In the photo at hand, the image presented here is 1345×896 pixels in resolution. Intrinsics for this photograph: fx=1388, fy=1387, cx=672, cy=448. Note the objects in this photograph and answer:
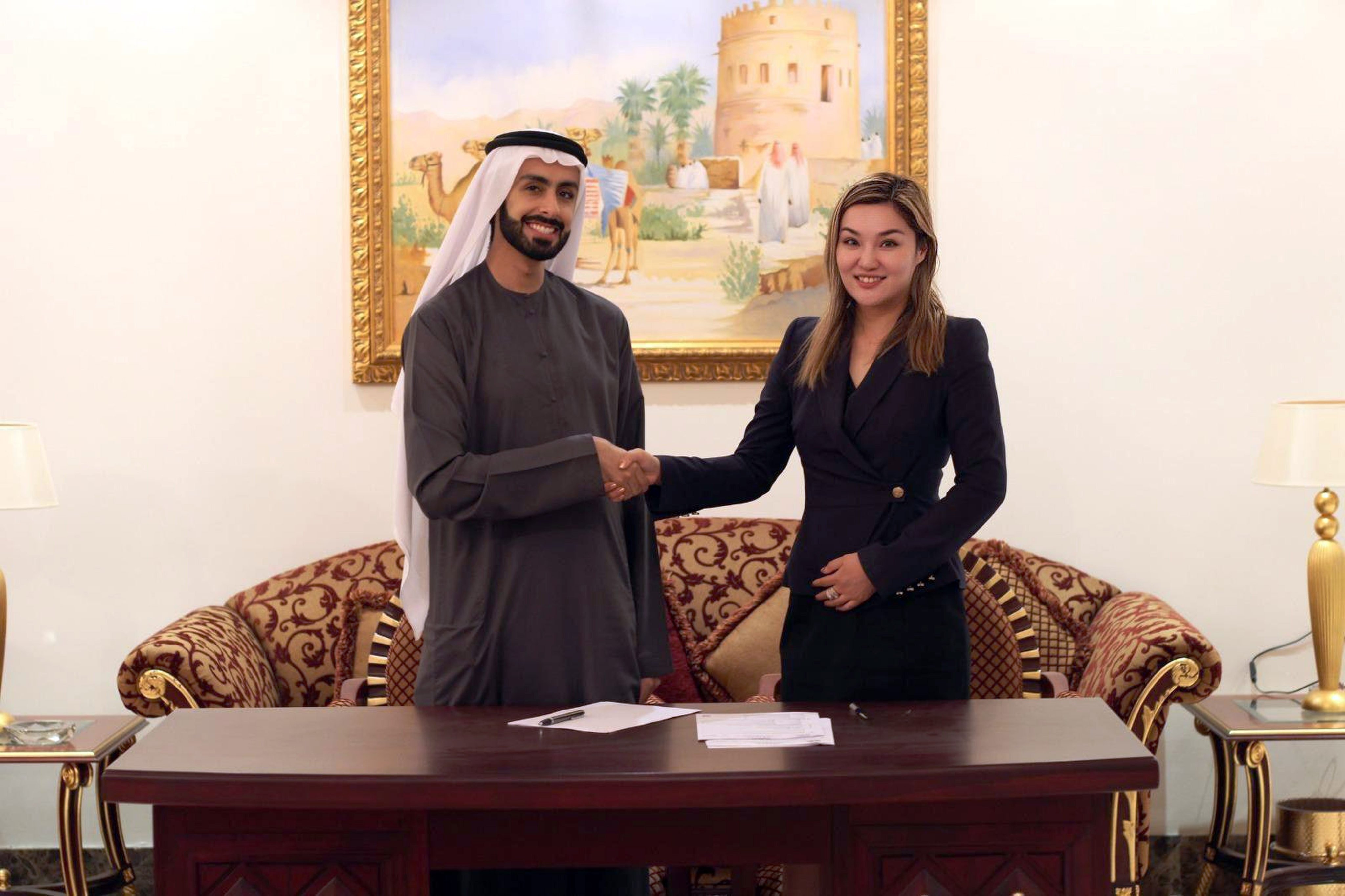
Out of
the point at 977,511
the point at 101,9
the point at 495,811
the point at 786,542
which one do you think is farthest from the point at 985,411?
the point at 101,9

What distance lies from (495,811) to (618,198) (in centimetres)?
289

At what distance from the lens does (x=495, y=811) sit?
226cm

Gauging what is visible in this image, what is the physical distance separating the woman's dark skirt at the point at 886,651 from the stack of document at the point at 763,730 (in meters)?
0.23

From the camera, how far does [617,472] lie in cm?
282

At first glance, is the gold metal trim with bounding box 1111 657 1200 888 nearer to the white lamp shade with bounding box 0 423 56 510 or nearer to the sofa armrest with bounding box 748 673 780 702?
the sofa armrest with bounding box 748 673 780 702

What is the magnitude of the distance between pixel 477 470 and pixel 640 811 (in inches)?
31.7

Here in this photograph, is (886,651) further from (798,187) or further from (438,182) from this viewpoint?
(438,182)

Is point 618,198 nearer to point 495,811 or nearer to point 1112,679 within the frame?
point 1112,679

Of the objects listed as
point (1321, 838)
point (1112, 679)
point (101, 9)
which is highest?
point (101, 9)

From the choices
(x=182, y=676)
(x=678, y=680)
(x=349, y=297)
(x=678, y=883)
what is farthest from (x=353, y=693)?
(x=349, y=297)

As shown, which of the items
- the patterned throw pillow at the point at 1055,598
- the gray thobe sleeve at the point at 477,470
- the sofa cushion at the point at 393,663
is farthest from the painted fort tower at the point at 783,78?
the gray thobe sleeve at the point at 477,470

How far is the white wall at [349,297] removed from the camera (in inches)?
185

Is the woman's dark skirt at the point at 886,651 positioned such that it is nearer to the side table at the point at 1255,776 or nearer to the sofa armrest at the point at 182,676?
the side table at the point at 1255,776

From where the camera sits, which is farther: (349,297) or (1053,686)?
(349,297)
